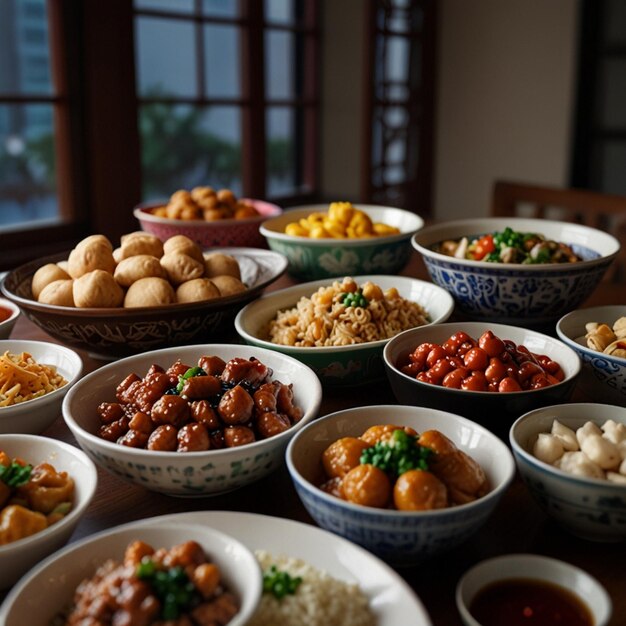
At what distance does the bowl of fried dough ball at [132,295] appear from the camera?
143 centimetres

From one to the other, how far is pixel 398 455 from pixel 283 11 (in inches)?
156

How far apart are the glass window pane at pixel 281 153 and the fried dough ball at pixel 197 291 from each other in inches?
122

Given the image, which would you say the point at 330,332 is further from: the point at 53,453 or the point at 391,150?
the point at 391,150

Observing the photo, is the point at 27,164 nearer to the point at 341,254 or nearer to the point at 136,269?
the point at 341,254

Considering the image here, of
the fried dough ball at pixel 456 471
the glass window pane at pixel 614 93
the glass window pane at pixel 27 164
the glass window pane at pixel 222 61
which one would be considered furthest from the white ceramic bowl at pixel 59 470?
the glass window pane at pixel 614 93

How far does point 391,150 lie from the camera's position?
4.73 metres

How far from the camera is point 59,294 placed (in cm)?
148

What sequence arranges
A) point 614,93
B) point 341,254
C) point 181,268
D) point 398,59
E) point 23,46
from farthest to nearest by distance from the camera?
1. point 398,59
2. point 614,93
3. point 23,46
4. point 341,254
5. point 181,268

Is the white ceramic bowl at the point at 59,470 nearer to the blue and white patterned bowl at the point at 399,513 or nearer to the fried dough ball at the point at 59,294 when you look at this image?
the blue and white patterned bowl at the point at 399,513

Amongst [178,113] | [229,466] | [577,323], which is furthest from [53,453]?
[178,113]

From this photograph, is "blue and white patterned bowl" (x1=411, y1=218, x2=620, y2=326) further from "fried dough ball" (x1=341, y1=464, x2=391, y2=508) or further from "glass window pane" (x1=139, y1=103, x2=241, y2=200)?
"glass window pane" (x1=139, y1=103, x2=241, y2=200)

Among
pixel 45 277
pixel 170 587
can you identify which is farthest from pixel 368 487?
pixel 45 277

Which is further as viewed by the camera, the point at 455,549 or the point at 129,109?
the point at 129,109

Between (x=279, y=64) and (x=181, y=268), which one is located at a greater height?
(x=279, y=64)
